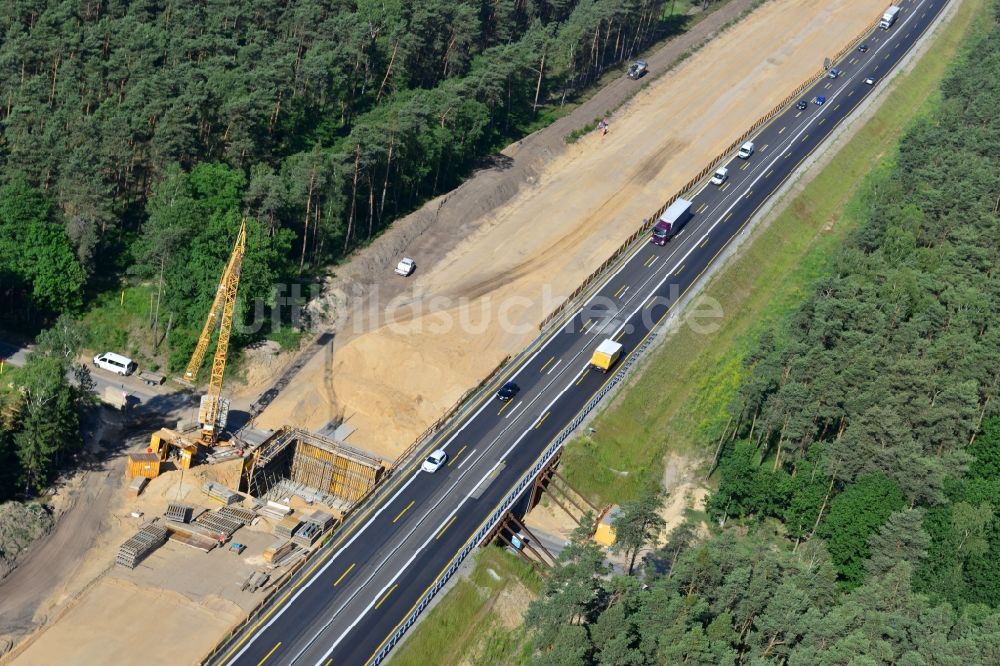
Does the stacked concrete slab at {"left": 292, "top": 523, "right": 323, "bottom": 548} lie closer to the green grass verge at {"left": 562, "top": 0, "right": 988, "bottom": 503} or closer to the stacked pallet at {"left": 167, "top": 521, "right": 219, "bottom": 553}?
the stacked pallet at {"left": 167, "top": 521, "right": 219, "bottom": 553}

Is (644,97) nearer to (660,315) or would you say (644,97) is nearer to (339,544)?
(660,315)

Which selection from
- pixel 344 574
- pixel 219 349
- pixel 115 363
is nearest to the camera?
pixel 344 574

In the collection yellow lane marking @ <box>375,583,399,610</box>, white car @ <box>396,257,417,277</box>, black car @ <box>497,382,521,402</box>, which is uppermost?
white car @ <box>396,257,417,277</box>

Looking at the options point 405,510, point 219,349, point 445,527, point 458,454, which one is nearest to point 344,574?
point 405,510

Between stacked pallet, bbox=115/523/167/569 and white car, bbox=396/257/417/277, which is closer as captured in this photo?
stacked pallet, bbox=115/523/167/569

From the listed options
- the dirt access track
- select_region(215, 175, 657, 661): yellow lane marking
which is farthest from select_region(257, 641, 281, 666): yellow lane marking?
the dirt access track

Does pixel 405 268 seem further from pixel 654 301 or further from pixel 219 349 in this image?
pixel 654 301
